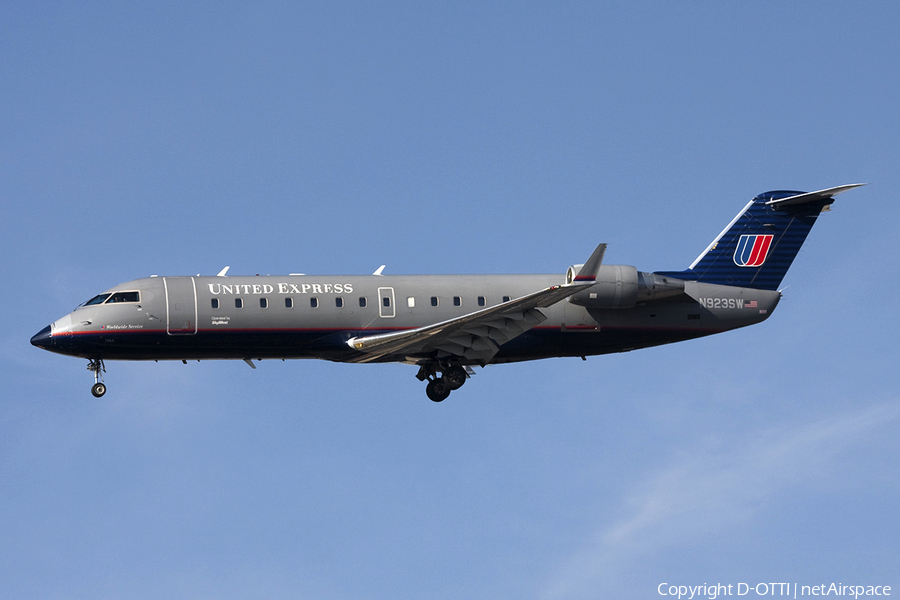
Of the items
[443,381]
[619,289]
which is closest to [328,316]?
[443,381]

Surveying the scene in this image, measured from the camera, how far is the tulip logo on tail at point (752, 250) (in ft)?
122

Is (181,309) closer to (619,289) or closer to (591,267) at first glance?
(591,267)

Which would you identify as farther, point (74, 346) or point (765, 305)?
point (765, 305)

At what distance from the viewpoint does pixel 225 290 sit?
33.9 m

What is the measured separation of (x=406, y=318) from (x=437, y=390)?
2547mm

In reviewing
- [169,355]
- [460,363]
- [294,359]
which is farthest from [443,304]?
[169,355]

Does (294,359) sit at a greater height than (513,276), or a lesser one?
lesser

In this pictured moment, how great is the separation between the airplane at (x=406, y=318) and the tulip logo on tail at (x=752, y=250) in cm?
91

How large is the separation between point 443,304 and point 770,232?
11257 millimetres

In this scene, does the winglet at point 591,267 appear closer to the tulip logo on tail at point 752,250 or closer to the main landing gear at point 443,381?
the main landing gear at point 443,381

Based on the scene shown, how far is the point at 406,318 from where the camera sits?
34.5m

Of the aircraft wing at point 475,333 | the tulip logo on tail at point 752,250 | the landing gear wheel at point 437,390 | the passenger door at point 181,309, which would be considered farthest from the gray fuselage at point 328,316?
the tulip logo on tail at point 752,250

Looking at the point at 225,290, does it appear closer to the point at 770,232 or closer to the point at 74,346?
the point at 74,346

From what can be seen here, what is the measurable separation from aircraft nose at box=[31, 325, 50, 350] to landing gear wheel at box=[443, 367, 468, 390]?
11.7 meters
